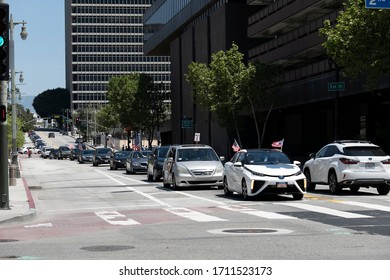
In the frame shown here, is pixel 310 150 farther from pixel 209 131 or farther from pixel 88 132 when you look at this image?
pixel 88 132

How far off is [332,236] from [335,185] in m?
12.1

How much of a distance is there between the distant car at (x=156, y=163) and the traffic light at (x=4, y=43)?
19.0 m

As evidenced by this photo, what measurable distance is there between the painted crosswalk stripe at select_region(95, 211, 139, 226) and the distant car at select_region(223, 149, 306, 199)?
465 centimetres

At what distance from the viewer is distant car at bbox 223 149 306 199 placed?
2234cm

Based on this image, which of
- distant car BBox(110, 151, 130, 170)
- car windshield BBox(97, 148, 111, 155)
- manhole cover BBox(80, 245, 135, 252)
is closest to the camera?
manhole cover BBox(80, 245, 135, 252)

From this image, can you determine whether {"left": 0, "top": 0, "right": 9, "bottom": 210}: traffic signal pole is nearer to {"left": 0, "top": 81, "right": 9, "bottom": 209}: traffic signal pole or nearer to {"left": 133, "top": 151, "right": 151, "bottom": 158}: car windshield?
{"left": 0, "top": 81, "right": 9, "bottom": 209}: traffic signal pole

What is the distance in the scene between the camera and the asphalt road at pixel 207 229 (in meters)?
11.3

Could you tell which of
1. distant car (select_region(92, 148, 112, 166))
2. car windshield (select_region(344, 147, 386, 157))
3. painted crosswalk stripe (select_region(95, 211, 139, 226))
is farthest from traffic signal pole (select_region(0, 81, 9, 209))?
distant car (select_region(92, 148, 112, 166))

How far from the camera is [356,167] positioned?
80.5ft

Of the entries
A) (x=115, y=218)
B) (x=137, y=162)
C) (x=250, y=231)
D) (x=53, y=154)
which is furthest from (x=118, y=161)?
(x=53, y=154)

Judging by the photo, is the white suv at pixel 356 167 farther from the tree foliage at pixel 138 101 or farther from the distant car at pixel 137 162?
the tree foliage at pixel 138 101

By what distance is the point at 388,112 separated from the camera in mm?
56844

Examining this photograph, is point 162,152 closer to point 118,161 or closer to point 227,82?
point 227,82

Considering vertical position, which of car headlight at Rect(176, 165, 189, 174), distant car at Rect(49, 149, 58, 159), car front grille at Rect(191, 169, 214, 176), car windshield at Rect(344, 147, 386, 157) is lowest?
distant car at Rect(49, 149, 58, 159)
